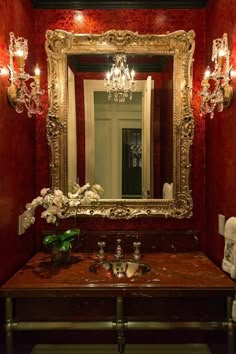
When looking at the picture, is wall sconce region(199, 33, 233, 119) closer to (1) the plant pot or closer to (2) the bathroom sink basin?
(2) the bathroom sink basin

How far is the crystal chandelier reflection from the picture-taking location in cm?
216

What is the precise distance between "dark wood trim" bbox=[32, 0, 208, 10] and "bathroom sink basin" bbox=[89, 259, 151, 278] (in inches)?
64.9

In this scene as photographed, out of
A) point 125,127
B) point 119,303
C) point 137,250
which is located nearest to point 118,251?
point 137,250

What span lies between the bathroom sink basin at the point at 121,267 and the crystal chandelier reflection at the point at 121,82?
3.41ft

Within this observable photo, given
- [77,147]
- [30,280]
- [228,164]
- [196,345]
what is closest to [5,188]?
[30,280]

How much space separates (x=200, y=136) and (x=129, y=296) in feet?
3.82

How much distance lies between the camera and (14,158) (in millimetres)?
1823

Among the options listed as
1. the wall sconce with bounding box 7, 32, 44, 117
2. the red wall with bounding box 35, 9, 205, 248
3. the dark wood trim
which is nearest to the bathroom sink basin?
the red wall with bounding box 35, 9, 205, 248

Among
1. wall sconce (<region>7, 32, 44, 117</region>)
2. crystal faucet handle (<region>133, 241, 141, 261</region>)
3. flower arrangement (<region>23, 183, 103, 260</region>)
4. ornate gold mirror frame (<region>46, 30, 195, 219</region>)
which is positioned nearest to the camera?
wall sconce (<region>7, 32, 44, 117</region>)

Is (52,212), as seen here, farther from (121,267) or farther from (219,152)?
(219,152)

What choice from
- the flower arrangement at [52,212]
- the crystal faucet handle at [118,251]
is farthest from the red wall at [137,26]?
the flower arrangement at [52,212]

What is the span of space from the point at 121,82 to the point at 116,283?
1270 millimetres

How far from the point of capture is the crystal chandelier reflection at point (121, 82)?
7.08ft

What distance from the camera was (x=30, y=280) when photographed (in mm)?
1661
